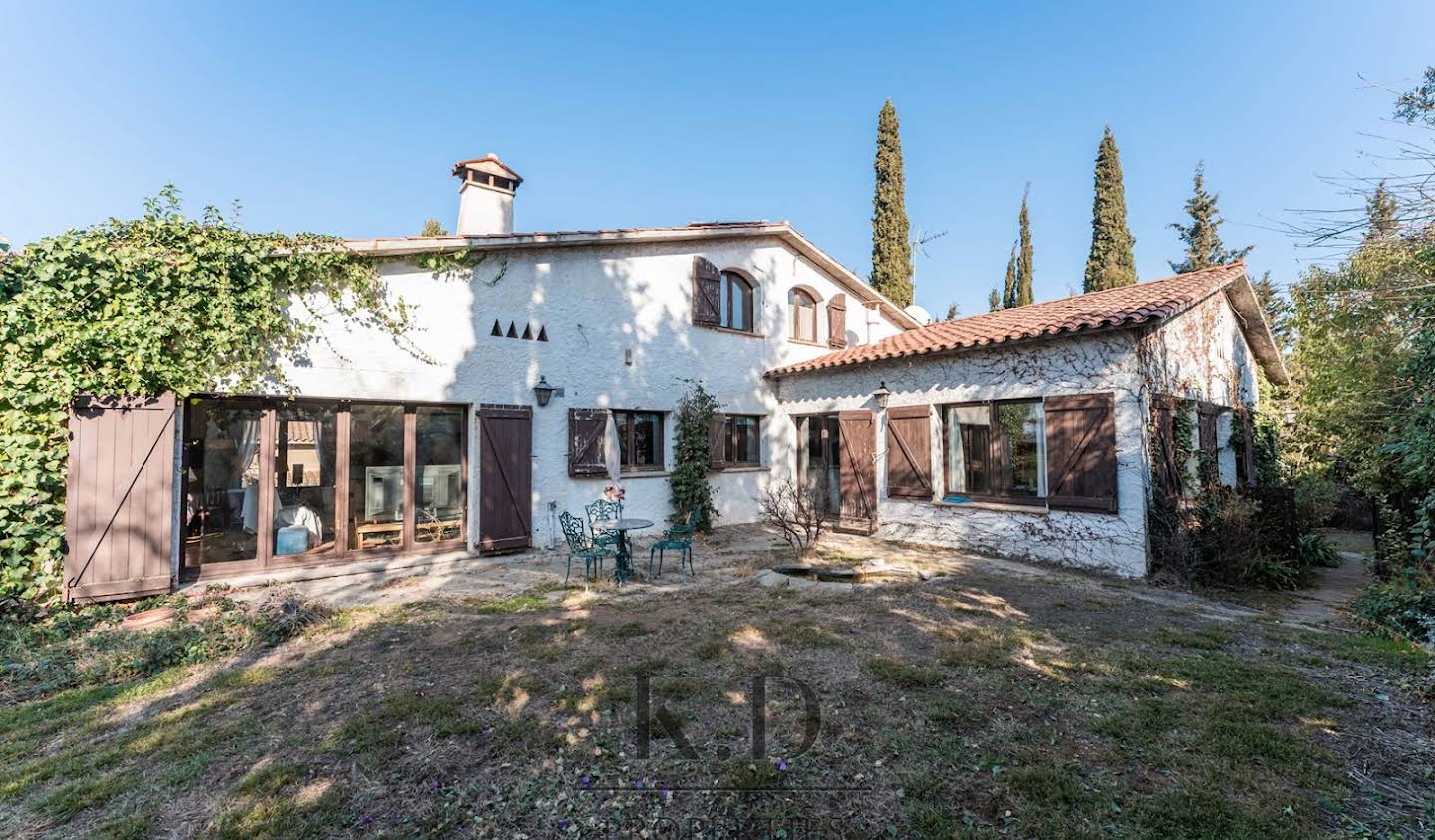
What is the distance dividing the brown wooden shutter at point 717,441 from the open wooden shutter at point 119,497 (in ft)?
24.1

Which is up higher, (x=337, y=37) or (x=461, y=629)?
(x=337, y=37)

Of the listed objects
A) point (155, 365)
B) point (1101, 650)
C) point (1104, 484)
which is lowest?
point (1101, 650)

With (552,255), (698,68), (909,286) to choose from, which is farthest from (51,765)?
(909,286)

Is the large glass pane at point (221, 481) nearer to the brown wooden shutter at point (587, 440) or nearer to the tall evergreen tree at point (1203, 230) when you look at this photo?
the brown wooden shutter at point (587, 440)

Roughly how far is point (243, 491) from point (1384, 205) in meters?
11.5

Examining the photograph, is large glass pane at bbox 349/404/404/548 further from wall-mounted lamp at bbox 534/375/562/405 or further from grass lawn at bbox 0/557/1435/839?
grass lawn at bbox 0/557/1435/839

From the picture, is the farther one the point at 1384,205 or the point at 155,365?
the point at 155,365

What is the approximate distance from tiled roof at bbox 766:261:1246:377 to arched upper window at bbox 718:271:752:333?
147 cm

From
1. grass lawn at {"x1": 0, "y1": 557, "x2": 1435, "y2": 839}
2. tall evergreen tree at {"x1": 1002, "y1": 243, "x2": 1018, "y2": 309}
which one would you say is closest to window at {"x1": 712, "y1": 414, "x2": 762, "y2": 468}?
grass lawn at {"x1": 0, "y1": 557, "x2": 1435, "y2": 839}

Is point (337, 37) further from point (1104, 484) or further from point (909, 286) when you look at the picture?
point (909, 286)

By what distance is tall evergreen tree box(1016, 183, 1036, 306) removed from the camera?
79.3 feet

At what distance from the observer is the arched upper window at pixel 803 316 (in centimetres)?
1270

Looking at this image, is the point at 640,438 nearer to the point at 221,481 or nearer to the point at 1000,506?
the point at 221,481

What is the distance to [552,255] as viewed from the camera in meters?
9.27
